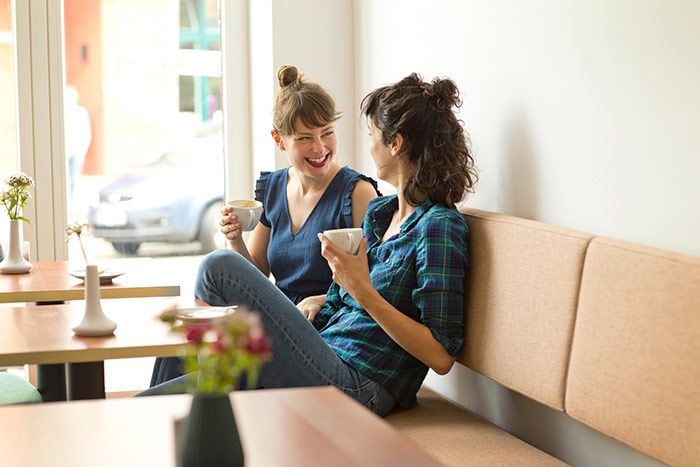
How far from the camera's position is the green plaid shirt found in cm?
255

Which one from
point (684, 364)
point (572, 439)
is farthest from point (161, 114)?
point (684, 364)

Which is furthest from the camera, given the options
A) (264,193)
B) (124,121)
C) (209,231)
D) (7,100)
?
(209,231)

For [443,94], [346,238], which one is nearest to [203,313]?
[346,238]

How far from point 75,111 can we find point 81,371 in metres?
2.06

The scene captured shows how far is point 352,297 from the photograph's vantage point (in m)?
2.66

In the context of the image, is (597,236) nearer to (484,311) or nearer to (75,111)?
(484,311)

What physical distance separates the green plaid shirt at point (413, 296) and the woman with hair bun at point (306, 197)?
38 cm

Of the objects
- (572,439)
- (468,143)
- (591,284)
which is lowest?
(572,439)

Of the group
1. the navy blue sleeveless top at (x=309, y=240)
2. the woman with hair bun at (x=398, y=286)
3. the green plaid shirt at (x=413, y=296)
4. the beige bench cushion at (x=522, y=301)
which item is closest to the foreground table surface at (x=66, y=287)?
the woman with hair bun at (x=398, y=286)

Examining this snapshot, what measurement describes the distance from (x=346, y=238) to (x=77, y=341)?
2.04 ft

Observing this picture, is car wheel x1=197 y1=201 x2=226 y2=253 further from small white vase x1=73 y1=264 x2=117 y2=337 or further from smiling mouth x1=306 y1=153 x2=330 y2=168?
small white vase x1=73 y1=264 x2=117 y2=337

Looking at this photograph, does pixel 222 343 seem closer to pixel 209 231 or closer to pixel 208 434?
pixel 208 434

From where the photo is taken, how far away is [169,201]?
174 inches

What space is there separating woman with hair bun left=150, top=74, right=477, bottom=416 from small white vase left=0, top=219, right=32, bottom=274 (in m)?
0.78
